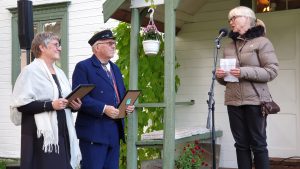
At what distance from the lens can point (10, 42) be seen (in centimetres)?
844

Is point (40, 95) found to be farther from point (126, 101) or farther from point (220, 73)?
point (220, 73)

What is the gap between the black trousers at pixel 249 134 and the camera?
151 inches

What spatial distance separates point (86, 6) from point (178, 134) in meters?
3.67

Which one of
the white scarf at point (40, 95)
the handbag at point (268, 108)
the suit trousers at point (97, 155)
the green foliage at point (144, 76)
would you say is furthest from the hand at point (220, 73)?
the green foliage at point (144, 76)

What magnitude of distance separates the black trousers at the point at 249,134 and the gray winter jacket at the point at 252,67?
9cm

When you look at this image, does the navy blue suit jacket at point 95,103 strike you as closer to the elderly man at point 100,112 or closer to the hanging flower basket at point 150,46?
the elderly man at point 100,112

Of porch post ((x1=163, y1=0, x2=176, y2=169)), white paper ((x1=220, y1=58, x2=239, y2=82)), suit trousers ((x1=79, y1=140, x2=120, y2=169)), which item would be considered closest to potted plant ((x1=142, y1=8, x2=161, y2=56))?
porch post ((x1=163, y1=0, x2=176, y2=169))

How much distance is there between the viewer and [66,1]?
7711mm

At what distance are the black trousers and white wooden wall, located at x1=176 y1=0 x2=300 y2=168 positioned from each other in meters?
1.51

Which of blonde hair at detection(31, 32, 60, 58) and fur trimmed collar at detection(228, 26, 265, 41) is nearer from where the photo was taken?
blonde hair at detection(31, 32, 60, 58)

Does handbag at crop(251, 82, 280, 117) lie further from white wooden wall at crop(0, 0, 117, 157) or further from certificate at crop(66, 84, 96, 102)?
white wooden wall at crop(0, 0, 117, 157)

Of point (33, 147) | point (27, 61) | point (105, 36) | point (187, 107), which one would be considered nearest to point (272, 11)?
point (187, 107)

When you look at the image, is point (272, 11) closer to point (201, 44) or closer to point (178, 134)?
point (201, 44)

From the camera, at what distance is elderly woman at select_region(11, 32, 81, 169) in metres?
3.35
